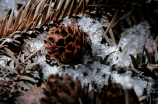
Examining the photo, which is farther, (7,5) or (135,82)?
(7,5)

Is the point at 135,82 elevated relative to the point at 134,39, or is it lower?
lower

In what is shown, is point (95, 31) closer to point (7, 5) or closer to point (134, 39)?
point (134, 39)

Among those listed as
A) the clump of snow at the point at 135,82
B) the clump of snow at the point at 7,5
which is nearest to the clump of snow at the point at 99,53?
the clump of snow at the point at 135,82

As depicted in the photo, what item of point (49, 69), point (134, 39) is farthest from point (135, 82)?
point (49, 69)

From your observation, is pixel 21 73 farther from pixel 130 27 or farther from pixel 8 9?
pixel 130 27

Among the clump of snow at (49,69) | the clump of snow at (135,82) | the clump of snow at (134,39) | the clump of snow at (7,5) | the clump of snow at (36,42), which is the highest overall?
the clump of snow at (7,5)

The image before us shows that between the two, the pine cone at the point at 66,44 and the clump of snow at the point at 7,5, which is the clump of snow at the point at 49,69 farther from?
the clump of snow at the point at 7,5

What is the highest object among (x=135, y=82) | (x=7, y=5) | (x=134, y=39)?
(x=7, y=5)

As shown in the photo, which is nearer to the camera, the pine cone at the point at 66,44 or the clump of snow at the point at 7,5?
the pine cone at the point at 66,44

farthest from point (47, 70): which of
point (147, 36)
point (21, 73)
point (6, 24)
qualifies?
point (147, 36)
